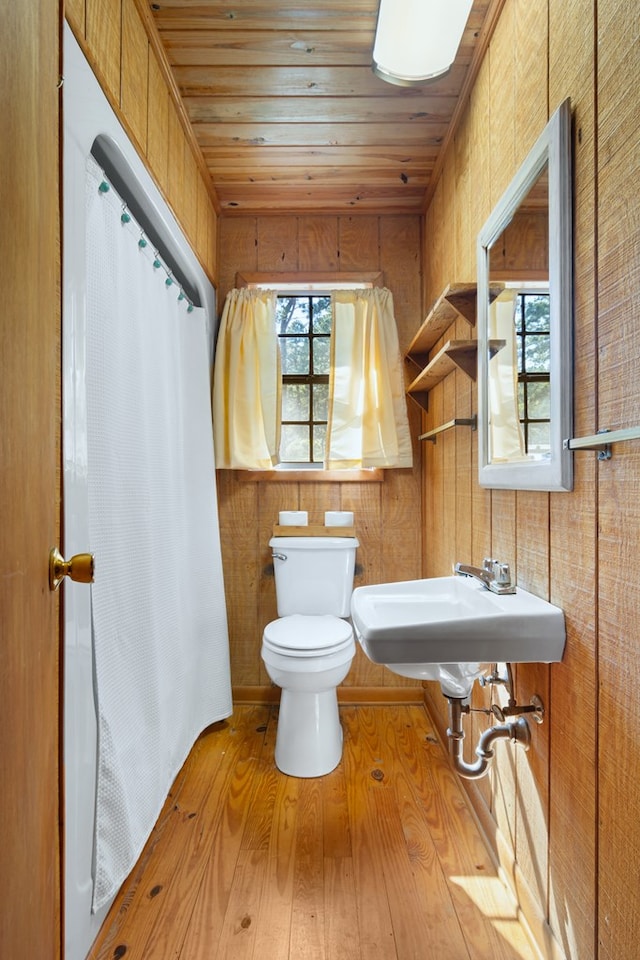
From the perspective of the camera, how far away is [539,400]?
3.44ft

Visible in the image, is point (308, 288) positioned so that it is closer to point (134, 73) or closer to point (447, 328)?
point (447, 328)

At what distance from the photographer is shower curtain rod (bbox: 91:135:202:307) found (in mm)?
1230

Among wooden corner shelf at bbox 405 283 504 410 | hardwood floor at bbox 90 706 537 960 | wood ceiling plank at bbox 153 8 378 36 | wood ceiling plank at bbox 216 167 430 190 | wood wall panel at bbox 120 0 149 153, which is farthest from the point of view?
wood ceiling plank at bbox 216 167 430 190

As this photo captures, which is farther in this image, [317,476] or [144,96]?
[317,476]

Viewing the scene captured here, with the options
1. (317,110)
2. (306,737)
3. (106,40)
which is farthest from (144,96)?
(306,737)

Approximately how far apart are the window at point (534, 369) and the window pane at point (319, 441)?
4.30ft

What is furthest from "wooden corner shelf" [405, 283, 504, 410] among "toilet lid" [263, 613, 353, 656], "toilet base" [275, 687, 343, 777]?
"toilet base" [275, 687, 343, 777]

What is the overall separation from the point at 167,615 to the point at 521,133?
5.44 ft

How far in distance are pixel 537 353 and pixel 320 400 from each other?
4.63 ft

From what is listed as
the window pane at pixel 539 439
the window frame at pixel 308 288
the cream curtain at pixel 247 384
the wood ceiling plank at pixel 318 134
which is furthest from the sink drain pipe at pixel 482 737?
the wood ceiling plank at pixel 318 134

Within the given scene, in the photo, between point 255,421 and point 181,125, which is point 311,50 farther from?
point 255,421

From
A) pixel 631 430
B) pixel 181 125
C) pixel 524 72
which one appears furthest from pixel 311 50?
pixel 631 430

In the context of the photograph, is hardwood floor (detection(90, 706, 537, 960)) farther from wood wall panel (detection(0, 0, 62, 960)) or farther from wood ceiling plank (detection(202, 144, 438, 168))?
wood ceiling plank (detection(202, 144, 438, 168))

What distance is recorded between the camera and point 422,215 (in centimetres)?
228
